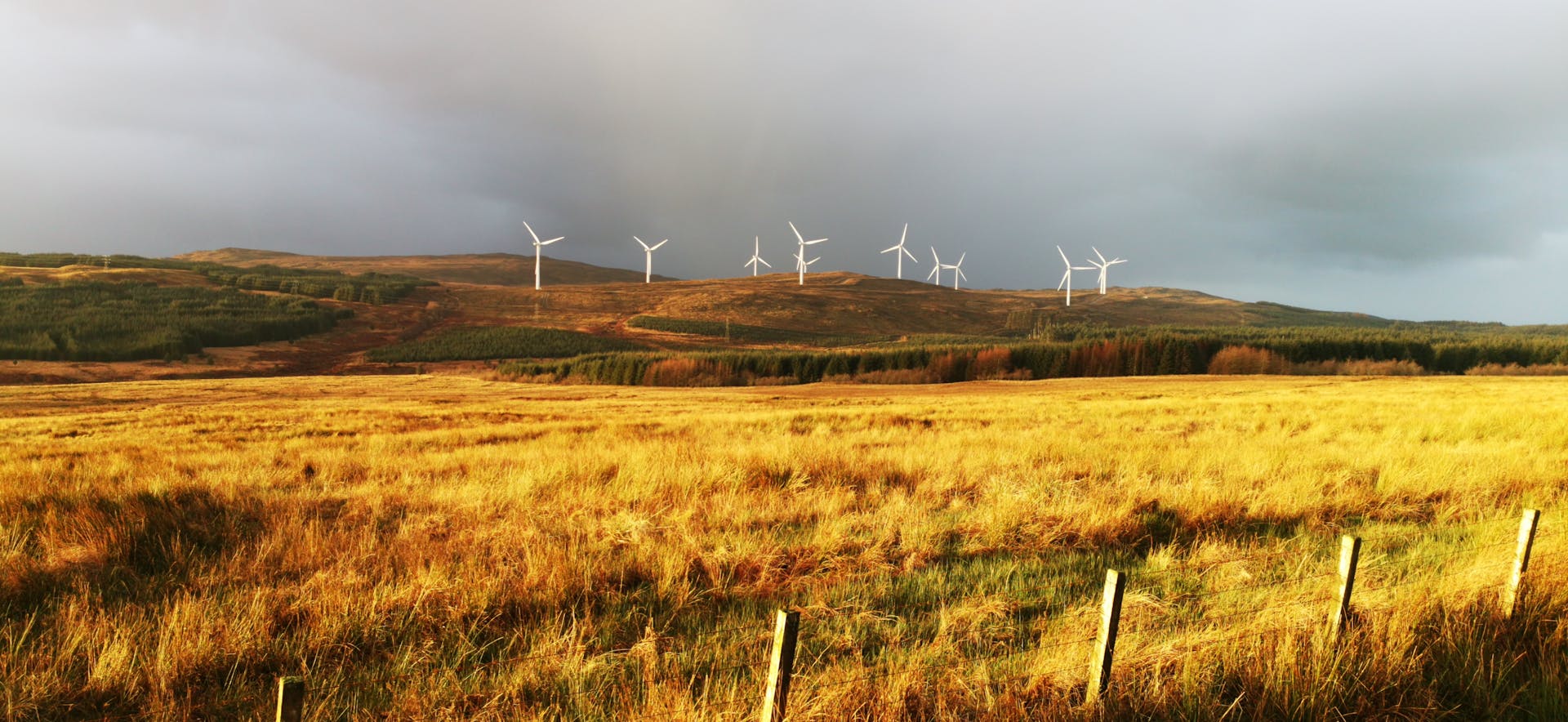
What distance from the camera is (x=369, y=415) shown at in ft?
96.8

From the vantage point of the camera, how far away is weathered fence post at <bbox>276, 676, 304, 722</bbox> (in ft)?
8.95

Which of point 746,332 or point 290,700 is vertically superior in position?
point 290,700

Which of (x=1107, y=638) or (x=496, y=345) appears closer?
(x=1107, y=638)

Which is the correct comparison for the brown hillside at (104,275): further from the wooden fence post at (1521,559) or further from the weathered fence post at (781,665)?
the wooden fence post at (1521,559)

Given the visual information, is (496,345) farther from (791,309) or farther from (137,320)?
(791,309)

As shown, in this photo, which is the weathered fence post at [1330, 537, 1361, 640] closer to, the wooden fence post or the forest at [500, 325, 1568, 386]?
the wooden fence post

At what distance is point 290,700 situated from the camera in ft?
9.02

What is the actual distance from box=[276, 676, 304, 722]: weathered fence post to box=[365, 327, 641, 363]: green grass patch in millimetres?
114473

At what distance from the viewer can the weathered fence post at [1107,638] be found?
3.66 meters

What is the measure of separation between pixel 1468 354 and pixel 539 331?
14230cm

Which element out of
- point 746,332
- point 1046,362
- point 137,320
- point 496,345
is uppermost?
point 1046,362

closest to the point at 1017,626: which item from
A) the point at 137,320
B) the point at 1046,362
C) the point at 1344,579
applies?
the point at 1344,579

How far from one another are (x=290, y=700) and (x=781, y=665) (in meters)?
1.92

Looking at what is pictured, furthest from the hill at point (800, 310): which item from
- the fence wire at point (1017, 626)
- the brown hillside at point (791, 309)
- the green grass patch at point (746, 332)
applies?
the fence wire at point (1017, 626)
